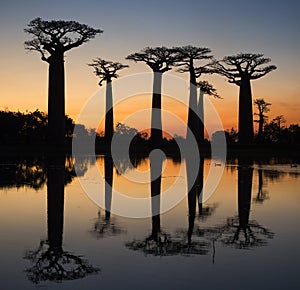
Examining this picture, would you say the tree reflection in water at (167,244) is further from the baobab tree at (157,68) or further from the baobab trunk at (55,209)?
the baobab tree at (157,68)

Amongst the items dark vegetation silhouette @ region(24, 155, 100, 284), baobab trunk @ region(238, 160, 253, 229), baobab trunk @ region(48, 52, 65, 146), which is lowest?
dark vegetation silhouette @ region(24, 155, 100, 284)

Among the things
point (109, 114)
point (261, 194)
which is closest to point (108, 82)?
point (109, 114)

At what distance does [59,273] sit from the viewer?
4.76 m

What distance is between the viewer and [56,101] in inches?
1209

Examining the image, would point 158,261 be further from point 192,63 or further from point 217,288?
point 192,63

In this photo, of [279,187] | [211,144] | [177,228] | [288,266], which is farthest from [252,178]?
[211,144]

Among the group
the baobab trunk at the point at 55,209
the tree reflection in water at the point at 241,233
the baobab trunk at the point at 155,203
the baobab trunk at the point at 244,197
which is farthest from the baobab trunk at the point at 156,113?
the tree reflection in water at the point at 241,233

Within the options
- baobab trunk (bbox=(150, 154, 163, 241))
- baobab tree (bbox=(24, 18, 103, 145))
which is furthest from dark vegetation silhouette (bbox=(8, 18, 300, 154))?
baobab trunk (bbox=(150, 154, 163, 241))

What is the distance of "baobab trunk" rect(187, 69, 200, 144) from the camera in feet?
138

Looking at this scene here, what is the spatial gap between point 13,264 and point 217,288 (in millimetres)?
1981

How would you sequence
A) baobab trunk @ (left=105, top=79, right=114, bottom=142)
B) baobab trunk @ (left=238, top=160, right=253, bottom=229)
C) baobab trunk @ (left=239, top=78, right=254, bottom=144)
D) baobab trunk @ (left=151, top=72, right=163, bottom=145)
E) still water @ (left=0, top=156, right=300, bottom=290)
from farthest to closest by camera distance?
baobab trunk @ (left=105, top=79, right=114, bottom=142), baobab trunk @ (left=239, top=78, right=254, bottom=144), baobab trunk @ (left=151, top=72, right=163, bottom=145), baobab trunk @ (left=238, top=160, right=253, bottom=229), still water @ (left=0, top=156, right=300, bottom=290)

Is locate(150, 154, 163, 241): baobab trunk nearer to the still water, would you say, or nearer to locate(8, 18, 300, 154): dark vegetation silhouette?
the still water

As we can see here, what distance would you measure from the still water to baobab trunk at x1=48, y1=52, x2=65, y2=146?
19.8 meters

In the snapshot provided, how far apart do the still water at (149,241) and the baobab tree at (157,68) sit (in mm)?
28809
